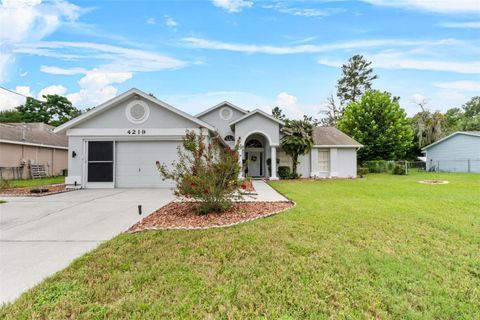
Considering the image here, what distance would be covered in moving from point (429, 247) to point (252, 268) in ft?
10.2

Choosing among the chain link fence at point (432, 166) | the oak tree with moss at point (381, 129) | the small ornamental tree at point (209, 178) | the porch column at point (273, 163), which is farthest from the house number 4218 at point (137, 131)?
the oak tree with moss at point (381, 129)

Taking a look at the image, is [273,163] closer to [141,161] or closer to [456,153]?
[141,161]

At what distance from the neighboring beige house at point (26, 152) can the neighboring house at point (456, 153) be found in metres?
35.8

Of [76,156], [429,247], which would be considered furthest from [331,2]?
[76,156]

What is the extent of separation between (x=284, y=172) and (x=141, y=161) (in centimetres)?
990

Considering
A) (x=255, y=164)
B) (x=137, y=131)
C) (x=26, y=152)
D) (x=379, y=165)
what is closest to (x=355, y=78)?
(x=379, y=165)

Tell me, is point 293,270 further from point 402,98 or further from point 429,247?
point 402,98

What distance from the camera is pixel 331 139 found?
1981 cm

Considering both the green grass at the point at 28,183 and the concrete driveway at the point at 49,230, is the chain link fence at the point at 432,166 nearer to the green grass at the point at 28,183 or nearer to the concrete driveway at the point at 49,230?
the concrete driveway at the point at 49,230

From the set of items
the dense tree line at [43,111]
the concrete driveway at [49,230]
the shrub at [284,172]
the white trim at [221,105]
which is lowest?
the concrete driveway at [49,230]

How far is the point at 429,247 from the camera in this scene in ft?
13.1

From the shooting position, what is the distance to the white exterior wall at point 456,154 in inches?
930

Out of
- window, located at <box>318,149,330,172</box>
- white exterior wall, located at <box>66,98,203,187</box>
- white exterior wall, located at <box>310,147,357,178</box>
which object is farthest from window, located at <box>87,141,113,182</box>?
window, located at <box>318,149,330,172</box>

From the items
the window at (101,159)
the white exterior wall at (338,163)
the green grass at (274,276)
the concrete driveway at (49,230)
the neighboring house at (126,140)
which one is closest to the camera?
the green grass at (274,276)
